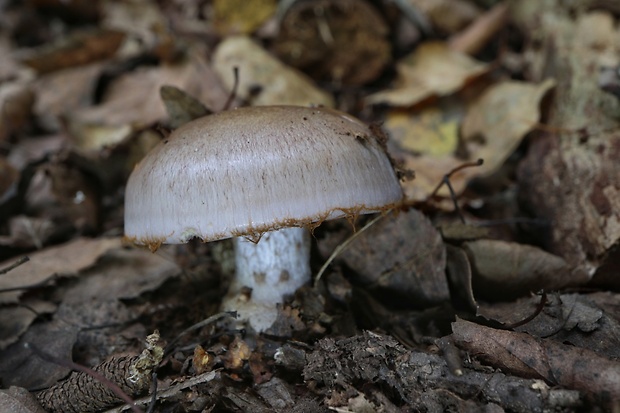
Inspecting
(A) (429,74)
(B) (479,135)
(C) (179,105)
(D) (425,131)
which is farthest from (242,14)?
(B) (479,135)

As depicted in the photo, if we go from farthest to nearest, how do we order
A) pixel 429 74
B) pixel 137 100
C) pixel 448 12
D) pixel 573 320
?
pixel 448 12
pixel 429 74
pixel 137 100
pixel 573 320

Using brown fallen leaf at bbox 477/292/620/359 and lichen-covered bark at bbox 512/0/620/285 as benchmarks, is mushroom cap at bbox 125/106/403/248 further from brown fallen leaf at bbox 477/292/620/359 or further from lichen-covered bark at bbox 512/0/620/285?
lichen-covered bark at bbox 512/0/620/285

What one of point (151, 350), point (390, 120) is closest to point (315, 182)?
point (151, 350)

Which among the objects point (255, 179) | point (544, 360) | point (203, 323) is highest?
point (255, 179)

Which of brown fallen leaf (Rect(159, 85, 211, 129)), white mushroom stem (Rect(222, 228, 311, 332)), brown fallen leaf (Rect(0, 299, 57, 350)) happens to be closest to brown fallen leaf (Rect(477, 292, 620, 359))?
white mushroom stem (Rect(222, 228, 311, 332))

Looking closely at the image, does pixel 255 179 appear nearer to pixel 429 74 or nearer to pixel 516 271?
pixel 516 271

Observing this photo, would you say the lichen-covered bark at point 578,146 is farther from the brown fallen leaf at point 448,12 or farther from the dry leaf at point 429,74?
the brown fallen leaf at point 448,12
